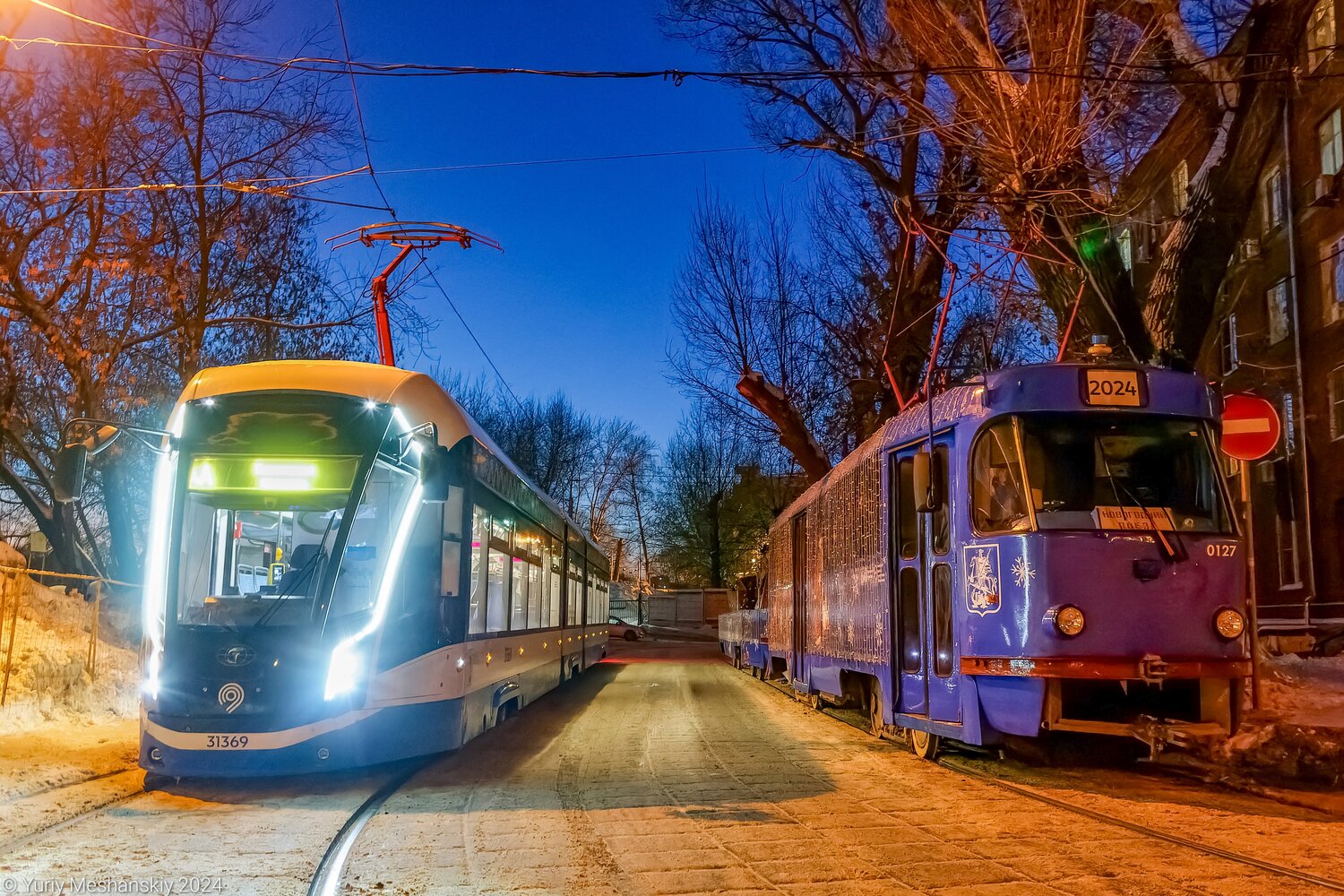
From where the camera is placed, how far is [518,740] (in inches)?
477

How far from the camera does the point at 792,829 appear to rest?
6.90 meters

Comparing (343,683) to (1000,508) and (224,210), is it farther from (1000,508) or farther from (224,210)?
(224,210)

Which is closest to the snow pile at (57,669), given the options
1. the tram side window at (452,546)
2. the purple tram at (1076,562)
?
the tram side window at (452,546)

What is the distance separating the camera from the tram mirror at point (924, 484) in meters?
8.61

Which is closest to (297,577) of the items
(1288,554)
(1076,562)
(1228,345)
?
(1076,562)

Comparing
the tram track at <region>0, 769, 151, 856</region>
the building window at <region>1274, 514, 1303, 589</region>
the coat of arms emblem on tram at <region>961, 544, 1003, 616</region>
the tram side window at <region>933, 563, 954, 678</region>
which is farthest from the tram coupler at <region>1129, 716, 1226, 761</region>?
the building window at <region>1274, 514, 1303, 589</region>

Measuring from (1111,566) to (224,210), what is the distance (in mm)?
16086

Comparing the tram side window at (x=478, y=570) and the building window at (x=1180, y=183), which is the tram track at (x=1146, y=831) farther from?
the building window at (x=1180, y=183)

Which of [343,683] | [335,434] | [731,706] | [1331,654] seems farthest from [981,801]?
[1331,654]

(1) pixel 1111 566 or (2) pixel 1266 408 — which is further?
(2) pixel 1266 408

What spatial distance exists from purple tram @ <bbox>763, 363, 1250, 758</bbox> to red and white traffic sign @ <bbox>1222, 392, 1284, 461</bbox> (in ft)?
1.87

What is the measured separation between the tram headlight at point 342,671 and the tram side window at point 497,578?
113 inches

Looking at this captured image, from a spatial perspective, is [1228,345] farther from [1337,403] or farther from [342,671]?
[342,671]

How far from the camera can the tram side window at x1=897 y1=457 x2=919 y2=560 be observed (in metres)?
10.0
